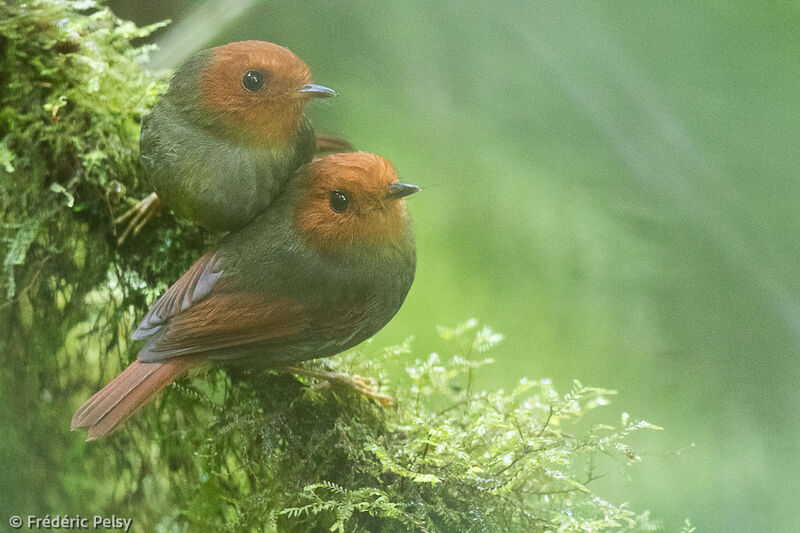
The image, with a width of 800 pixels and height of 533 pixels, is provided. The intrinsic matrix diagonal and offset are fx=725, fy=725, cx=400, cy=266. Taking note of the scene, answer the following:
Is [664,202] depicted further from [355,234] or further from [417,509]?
[417,509]

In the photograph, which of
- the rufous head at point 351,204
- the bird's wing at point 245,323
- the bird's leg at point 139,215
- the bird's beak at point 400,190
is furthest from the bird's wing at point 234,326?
the bird's leg at point 139,215

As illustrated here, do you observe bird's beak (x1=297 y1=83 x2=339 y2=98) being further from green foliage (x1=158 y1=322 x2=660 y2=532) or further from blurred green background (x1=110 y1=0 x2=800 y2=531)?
green foliage (x1=158 y1=322 x2=660 y2=532)

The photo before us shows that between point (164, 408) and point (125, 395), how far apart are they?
10.7 inches

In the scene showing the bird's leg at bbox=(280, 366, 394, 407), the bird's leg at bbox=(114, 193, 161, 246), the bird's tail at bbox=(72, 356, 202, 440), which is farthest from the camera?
the bird's leg at bbox=(114, 193, 161, 246)

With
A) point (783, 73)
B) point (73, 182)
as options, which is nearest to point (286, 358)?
point (73, 182)

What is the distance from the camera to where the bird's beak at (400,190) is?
1.32 meters

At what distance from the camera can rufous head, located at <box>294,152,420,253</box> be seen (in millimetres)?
1328

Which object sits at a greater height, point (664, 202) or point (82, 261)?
point (664, 202)

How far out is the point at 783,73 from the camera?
4.89 ft

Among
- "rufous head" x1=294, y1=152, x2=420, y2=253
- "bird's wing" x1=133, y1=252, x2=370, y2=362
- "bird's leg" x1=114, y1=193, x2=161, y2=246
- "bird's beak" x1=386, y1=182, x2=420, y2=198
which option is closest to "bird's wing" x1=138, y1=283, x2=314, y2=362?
"bird's wing" x1=133, y1=252, x2=370, y2=362

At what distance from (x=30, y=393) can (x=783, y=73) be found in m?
1.84

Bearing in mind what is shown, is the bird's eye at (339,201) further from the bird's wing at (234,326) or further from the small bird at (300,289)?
the bird's wing at (234,326)

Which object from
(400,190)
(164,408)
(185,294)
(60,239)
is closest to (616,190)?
(400,190)

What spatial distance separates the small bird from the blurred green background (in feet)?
0.93
